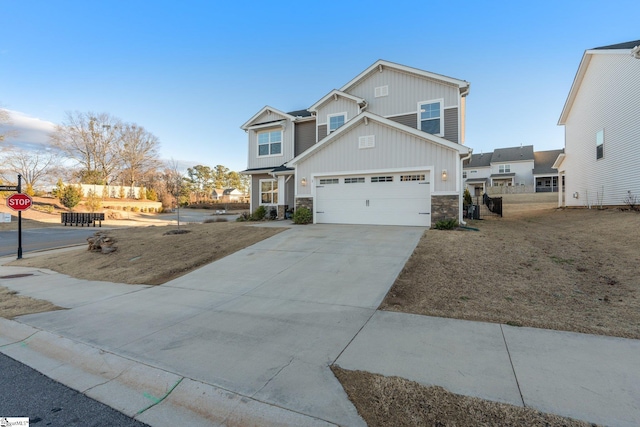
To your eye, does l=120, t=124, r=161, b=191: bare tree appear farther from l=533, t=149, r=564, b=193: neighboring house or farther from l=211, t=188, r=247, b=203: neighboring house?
l=533, t=149, r=564, b=193: neighboring house

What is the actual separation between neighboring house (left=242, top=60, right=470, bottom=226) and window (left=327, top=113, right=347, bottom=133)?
0.06m

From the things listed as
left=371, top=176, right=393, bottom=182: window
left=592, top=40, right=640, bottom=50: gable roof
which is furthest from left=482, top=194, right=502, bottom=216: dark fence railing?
left=371, top=176, right=393, bottom=182: window

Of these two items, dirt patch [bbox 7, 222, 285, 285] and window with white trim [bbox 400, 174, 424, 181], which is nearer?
dirt patch [bbox 7, 222, 285, 285]

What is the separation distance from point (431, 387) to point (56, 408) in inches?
139

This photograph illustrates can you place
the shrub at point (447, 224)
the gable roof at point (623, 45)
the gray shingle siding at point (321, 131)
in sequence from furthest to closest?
the gray shingle siding at point (321, 131)
the gable roof at point (623, 45)
the shrub at point (447, 224)

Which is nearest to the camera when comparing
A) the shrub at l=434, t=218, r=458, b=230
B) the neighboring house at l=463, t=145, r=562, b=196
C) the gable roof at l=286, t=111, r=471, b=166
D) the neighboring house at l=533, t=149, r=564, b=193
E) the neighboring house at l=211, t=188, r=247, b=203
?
the shrub at l=434, t=218, r=458, b=230

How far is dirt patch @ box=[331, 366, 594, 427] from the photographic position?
2227 millimetres

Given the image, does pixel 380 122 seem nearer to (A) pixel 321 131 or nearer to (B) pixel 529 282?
(A) pixel 321 131

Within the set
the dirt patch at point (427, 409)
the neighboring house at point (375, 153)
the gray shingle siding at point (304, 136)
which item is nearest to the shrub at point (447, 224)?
the neighboring house at point (375, 153)

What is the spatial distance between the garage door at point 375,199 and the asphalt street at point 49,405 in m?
10.7

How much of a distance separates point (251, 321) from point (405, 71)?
14.5 m

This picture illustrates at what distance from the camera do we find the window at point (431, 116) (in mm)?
14117

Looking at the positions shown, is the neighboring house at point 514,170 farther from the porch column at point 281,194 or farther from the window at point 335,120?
the porch column at point 281,194

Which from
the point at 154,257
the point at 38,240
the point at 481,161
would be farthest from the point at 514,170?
the point at 38,240
